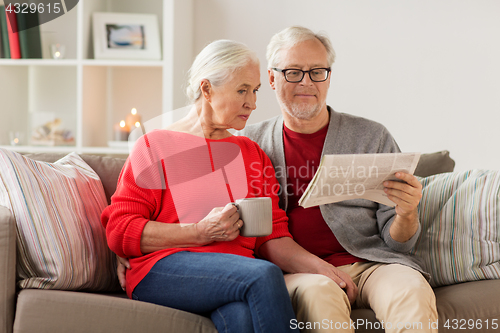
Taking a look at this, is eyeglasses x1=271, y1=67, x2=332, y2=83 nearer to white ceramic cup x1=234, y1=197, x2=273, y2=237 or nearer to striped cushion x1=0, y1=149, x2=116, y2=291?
white ceramic cup x1=234, y1=197, x2=273, y2=237

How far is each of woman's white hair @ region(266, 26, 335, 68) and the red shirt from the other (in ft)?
0.88

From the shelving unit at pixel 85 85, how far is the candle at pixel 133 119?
7 cm

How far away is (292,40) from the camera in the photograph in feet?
5.48

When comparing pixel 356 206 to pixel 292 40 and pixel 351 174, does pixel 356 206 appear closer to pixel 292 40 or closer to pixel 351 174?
pixel 351 174

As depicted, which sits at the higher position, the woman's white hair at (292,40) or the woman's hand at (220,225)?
the woman's white hair at (292,40)

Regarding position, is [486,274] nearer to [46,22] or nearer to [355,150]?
[355,150]

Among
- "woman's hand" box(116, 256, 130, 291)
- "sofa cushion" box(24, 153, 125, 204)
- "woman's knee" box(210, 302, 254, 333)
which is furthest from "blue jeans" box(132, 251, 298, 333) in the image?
"sofa cushion" box(24, 153, 125, 204)

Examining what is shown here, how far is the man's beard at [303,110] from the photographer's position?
165cm

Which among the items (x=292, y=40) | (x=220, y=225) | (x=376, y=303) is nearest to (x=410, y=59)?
(x=292, y=40)

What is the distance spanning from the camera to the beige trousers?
117 cm

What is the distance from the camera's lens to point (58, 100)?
275 cm

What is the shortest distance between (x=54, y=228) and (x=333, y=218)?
89 centimetres

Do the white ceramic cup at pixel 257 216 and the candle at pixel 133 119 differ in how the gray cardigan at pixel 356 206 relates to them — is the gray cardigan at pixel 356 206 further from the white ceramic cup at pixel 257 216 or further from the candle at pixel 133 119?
the candle at pixel 133 119

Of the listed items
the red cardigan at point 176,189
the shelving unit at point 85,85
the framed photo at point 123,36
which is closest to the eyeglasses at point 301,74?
the red cardigan at point 176,189
